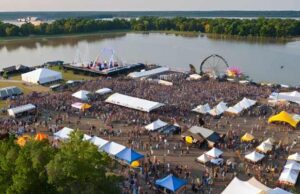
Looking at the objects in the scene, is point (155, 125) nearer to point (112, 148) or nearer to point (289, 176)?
point (112, 148)

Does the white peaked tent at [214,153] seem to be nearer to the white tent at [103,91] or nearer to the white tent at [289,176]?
the white tent at [289,176]

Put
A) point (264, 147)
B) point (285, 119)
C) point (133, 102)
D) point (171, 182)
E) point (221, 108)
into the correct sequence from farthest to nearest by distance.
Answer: point (133, 102) → point (221, 108) → point (285, 119) → point (264, 147) → point (171, 182)

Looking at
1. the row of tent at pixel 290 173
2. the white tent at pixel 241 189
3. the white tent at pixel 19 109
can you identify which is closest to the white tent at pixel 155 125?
the row of tent at pixel 290 173

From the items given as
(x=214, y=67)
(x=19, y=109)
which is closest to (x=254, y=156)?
(x=19, y=109)

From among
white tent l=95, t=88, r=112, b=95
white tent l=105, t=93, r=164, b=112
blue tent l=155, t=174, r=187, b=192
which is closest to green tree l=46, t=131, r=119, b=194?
blue tent l=155, t=174, r=187, b=192

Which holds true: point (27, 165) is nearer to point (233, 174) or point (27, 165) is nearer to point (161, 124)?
point (233, 174)
